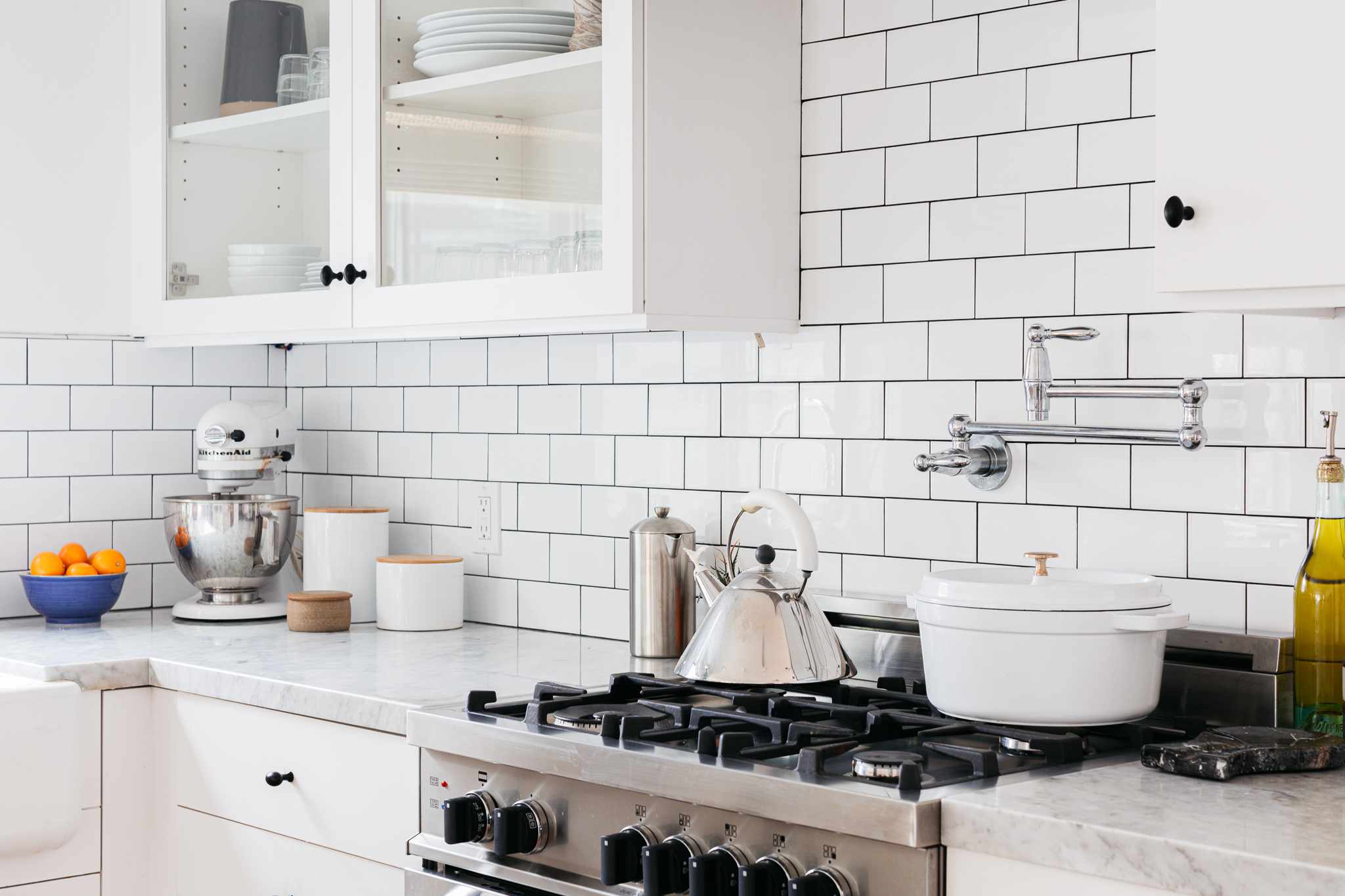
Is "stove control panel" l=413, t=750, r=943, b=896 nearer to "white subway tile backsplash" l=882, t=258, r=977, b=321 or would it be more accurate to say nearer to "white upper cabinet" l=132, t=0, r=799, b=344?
"white upper cabinet" l=132, t=0, r=799, b=344

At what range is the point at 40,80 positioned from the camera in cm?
298

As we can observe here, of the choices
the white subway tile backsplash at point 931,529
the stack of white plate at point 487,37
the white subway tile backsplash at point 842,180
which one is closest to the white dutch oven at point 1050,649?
the white subway tile backsplash at point 931,529

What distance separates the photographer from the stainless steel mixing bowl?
2.96m

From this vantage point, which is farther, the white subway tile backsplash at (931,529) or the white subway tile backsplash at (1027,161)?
the white subway tile backsplash at (931,529)

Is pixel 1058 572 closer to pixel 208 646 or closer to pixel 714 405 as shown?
pixel 714 405

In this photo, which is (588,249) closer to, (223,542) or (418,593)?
(418,593)

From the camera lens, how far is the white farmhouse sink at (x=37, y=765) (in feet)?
7.45

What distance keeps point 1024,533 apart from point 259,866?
1.25 meters

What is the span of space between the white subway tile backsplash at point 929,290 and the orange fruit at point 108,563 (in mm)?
1595

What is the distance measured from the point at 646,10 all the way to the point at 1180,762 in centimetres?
128

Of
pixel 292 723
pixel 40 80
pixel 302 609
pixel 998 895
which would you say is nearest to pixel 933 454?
pixel 998 895

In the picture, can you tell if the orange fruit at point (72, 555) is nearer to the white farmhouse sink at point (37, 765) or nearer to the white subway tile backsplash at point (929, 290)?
the white farmhouse sink at point (37, 765)

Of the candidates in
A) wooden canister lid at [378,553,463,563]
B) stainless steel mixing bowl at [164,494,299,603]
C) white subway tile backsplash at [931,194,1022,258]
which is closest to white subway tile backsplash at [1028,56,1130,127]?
white subway tile backsplash at [931,194,1022,258]

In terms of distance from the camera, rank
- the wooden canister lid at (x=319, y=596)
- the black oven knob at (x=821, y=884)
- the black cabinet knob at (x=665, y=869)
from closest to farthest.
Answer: the black oven knob at (x=821, y=884) < the black cabinet knob at (x=665, y=869) < the wooden canister lid at (x=319, y=596)
